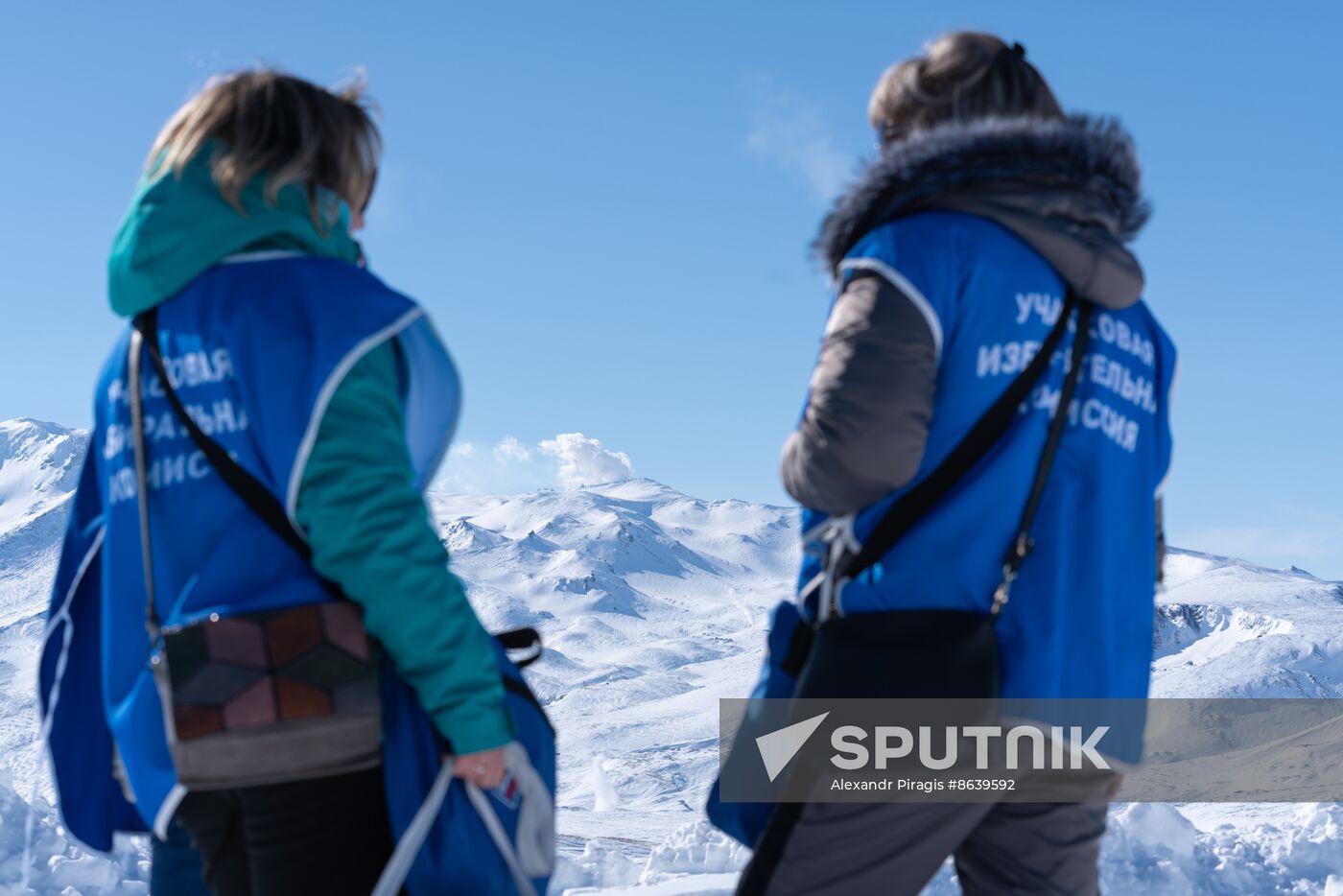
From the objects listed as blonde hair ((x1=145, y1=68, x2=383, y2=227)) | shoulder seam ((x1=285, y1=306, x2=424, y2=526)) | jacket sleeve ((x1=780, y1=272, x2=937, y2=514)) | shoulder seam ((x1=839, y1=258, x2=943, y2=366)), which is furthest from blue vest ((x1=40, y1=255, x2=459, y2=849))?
shoulder seam ((x1=839, y1=258, x2=943, y2=366))

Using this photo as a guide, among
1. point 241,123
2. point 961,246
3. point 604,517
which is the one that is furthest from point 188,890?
point 604,517

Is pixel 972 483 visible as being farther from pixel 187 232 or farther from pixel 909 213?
pixel 187 232

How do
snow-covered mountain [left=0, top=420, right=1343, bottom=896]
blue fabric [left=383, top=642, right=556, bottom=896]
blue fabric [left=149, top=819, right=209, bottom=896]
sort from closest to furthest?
1. blue fabric [left=383, top=642, right=556, bottom=896]
2. blue fabric [left=149, top=819, right=209, bottom=896]
3. snow-covered mountain [left=0, top=420, right=1343, bottom=896]

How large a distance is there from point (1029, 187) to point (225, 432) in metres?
1.38

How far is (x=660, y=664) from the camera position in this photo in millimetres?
97562

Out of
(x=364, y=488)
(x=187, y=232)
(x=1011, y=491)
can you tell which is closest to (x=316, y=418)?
(x=364, y=488)

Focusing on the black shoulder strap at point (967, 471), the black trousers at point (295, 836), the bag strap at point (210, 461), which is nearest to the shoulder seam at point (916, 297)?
the black shoulder strap at point (967, 471)

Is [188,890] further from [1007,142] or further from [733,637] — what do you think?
[733,637]

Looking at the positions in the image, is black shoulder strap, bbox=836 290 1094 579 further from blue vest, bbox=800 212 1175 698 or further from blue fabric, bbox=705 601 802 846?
blue fabric, bbox=705 601 802 846

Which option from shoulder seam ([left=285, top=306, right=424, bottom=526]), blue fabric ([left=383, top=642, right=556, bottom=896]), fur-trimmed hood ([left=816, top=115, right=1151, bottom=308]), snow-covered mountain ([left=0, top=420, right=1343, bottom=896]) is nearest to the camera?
shoulder seam ([left=285, top=306, right=424, bottom=526])

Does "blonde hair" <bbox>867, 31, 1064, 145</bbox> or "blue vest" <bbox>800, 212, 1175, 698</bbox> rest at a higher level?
"blonde hair" <bbox>867, 31, 1064, 145</bbox>

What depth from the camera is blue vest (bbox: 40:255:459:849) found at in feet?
6.24

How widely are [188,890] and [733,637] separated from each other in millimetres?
111443

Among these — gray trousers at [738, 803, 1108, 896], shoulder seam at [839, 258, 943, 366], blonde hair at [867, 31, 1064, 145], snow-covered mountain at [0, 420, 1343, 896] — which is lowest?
snow-covered mountain at [0, 420, 1343, 896]
